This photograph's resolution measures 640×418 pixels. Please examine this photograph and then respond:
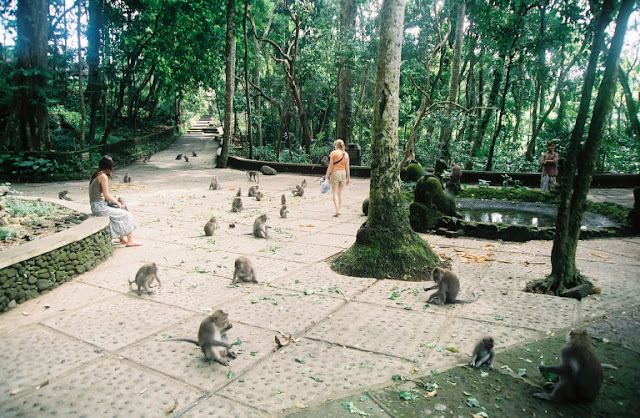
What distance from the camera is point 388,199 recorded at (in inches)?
241

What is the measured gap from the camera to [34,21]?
1572 centimetres

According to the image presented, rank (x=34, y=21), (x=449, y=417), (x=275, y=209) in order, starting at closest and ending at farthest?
(x=449, y=417) < (x=275, y=209) < (x=34, y=21)

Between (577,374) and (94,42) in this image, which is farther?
(94,42)

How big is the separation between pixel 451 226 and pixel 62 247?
658cm

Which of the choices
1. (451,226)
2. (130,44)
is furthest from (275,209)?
(130,44)

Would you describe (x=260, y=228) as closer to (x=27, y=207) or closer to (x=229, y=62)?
(x=27, y=207)

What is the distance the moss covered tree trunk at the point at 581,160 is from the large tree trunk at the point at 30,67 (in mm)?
17209

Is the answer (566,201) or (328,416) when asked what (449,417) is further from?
(566,201)

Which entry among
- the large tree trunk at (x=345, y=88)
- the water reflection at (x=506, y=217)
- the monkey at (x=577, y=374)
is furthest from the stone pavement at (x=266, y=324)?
the large tree trunk at (x=345, y=88)

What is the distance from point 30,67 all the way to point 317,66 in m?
12.4

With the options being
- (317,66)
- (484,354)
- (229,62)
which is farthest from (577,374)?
(317,66)

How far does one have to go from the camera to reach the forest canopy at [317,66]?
15.9m

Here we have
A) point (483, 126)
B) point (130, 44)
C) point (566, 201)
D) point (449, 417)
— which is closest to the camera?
point (449, 417)

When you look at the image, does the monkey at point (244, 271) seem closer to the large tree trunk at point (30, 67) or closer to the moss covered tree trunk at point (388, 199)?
the moss covered tree trunk at point (388, 199)
